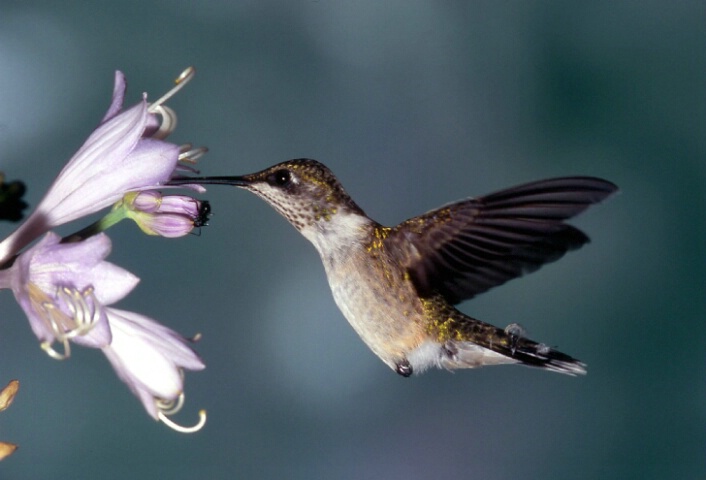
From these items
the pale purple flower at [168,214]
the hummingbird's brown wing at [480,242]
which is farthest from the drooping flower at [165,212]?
the hummingbird's brown wing at [480,242]

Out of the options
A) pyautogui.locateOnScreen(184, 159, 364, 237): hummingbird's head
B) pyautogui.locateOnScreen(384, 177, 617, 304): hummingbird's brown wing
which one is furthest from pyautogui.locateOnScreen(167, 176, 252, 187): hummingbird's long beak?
pyautogui.locateOnScreen(384, 177, 617, 304): hummingbird's brown wing

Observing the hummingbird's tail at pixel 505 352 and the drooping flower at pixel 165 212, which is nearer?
the drooping flower at pixel 165 212

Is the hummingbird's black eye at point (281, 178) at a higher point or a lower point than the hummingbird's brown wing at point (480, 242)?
lower

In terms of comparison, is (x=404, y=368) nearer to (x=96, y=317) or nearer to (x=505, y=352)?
(x=505, y=352)

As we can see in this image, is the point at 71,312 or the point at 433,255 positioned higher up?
the point at 433,255

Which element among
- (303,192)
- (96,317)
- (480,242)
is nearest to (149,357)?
(96,317)

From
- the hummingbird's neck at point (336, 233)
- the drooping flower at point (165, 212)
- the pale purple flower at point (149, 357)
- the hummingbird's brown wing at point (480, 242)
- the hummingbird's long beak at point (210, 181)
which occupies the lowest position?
the pale purple flower at point (149, 357)

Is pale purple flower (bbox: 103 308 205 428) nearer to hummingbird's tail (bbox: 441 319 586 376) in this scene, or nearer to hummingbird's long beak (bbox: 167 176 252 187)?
hummingbird's long beak (bbox: 167 176 252 187)

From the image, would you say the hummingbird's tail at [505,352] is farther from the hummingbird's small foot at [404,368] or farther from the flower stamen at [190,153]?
the flower stamen at [190,153]
